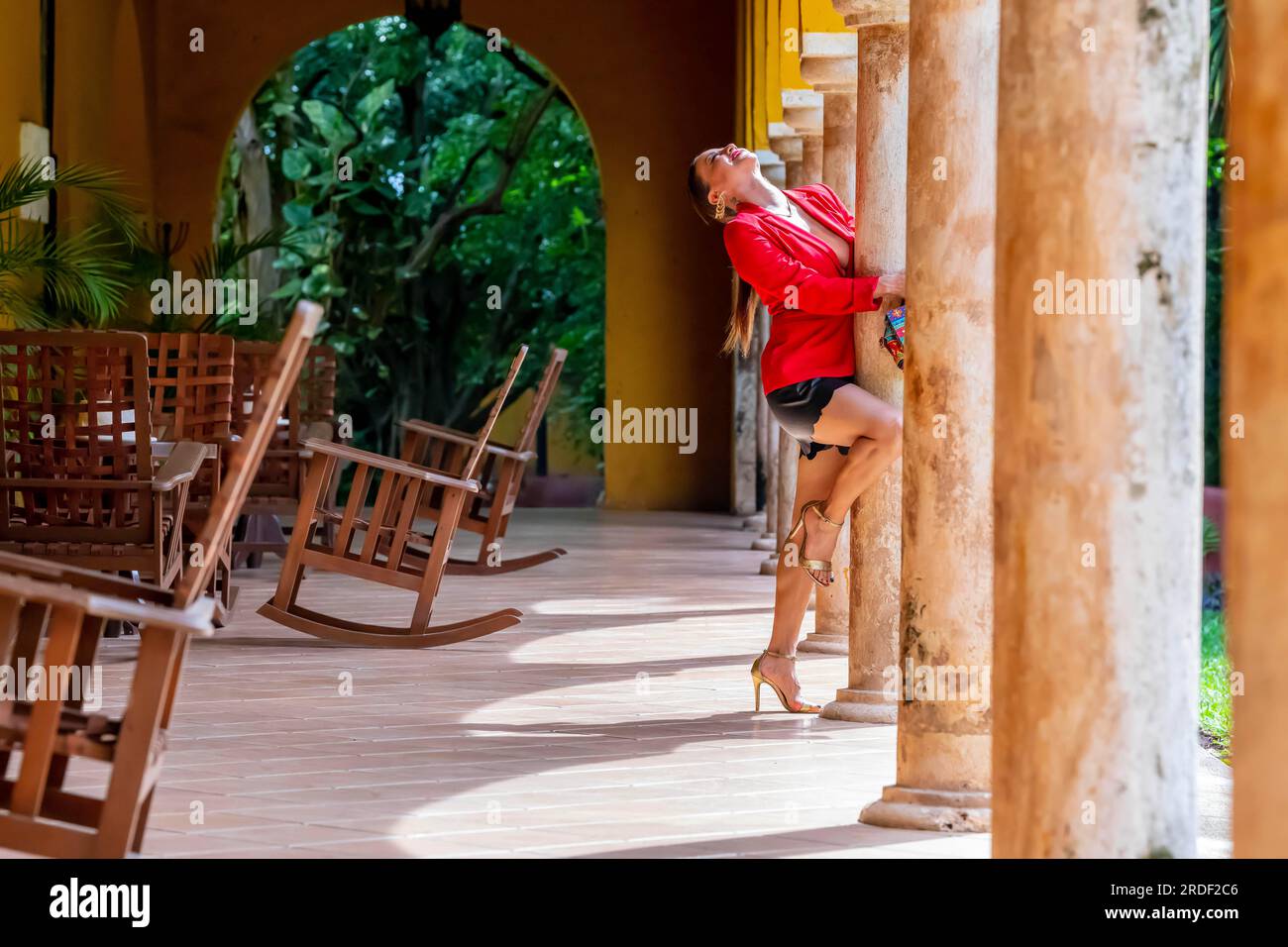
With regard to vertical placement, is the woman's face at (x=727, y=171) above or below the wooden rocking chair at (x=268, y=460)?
above

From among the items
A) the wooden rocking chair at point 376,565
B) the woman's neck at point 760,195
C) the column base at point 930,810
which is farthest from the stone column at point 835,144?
the column base at point 930,810

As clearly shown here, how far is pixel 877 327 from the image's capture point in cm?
516

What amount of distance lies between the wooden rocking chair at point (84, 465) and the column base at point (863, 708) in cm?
200

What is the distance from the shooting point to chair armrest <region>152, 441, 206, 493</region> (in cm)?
530

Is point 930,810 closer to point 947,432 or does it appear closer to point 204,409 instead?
point 947,432

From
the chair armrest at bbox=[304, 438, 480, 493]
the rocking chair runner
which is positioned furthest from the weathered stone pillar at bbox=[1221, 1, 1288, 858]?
the chair armrest at bbox=[304, 438, 480, 493]

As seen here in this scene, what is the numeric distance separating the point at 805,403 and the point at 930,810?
5.19ft

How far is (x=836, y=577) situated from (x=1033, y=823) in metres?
4.19

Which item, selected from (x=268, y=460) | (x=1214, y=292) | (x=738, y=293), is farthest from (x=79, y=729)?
(x=1214, y=292)

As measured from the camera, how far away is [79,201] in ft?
44.4

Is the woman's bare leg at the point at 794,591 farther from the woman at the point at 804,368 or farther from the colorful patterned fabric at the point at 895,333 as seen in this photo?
the colorful patterned fabric at the point at 895,333

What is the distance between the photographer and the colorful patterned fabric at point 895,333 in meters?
4.82
